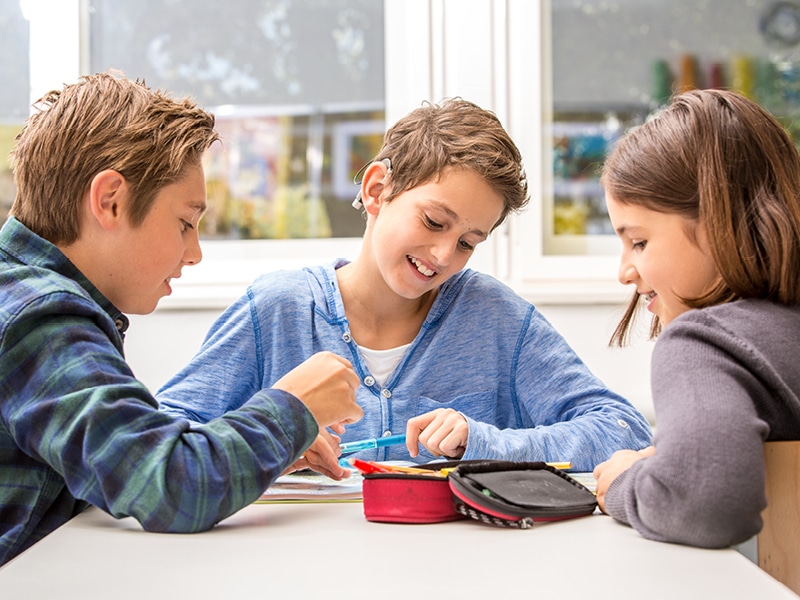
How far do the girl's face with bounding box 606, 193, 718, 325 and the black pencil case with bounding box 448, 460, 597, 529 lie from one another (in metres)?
0.23

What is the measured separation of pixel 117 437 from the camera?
0.77 metres

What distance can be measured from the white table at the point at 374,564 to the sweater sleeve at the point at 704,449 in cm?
2

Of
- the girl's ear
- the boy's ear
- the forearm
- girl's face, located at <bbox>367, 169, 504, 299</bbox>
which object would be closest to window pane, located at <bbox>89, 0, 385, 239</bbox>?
the girl's ear

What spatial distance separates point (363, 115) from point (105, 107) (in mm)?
1401

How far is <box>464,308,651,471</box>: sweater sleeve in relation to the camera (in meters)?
1.12

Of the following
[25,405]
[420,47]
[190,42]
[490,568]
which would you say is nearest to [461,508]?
[490,568]

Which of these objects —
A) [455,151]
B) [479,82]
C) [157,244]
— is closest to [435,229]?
[455,151]

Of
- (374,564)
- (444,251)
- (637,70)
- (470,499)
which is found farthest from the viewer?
(637,70)

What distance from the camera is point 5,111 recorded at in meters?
2.38

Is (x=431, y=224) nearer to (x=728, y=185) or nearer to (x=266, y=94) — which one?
(x=728, y=185)

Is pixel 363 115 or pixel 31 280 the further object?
pixel 363 115

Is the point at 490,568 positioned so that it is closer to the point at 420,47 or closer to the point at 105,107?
the point at 105,107

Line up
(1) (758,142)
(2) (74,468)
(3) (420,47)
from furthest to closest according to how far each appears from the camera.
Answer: (3) (420,47) < (1) (758,142) < (2) (74,468)

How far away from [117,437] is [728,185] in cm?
62
